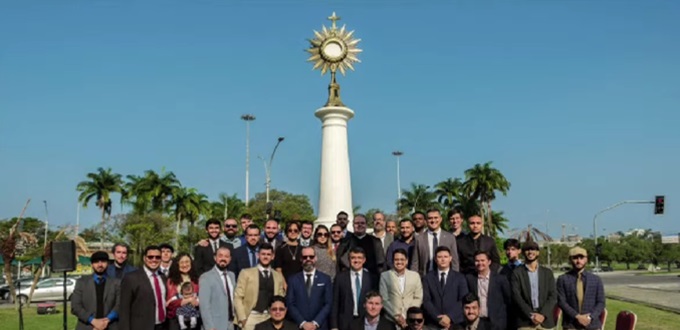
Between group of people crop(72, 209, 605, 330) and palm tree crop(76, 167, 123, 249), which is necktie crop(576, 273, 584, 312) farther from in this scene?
palm tree crop(76, 167, 123, 249)

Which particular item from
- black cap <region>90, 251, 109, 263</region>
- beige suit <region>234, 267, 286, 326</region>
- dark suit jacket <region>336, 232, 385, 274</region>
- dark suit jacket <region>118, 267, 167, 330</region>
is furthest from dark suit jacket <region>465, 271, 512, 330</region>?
black cap <region>90, 251, 109, 263</region>

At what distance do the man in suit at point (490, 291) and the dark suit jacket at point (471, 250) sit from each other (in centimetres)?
82

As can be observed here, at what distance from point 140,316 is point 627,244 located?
105 metres

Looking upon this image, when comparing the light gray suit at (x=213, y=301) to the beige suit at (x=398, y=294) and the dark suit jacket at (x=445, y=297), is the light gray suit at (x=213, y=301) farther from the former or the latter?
the dark suit jacket at (x=445, y=297)

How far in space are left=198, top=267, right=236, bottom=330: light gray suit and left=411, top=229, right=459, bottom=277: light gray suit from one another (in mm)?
2838

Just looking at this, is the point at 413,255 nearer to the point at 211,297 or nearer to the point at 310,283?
the point at 310,283

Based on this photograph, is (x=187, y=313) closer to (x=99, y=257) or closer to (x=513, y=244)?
(x=99, y=257)

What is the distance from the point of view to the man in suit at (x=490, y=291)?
25.5ft

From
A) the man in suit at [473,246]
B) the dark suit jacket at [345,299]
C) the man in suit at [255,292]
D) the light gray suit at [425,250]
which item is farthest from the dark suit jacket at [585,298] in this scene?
the man in suit at [255,292]

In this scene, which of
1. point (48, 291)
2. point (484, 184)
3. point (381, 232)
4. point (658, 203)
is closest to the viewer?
point (381, 232)

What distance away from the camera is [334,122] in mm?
27219

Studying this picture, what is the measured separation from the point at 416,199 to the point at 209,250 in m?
57.0

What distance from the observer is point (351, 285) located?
788cm

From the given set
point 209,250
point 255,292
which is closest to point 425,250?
point 255,292
